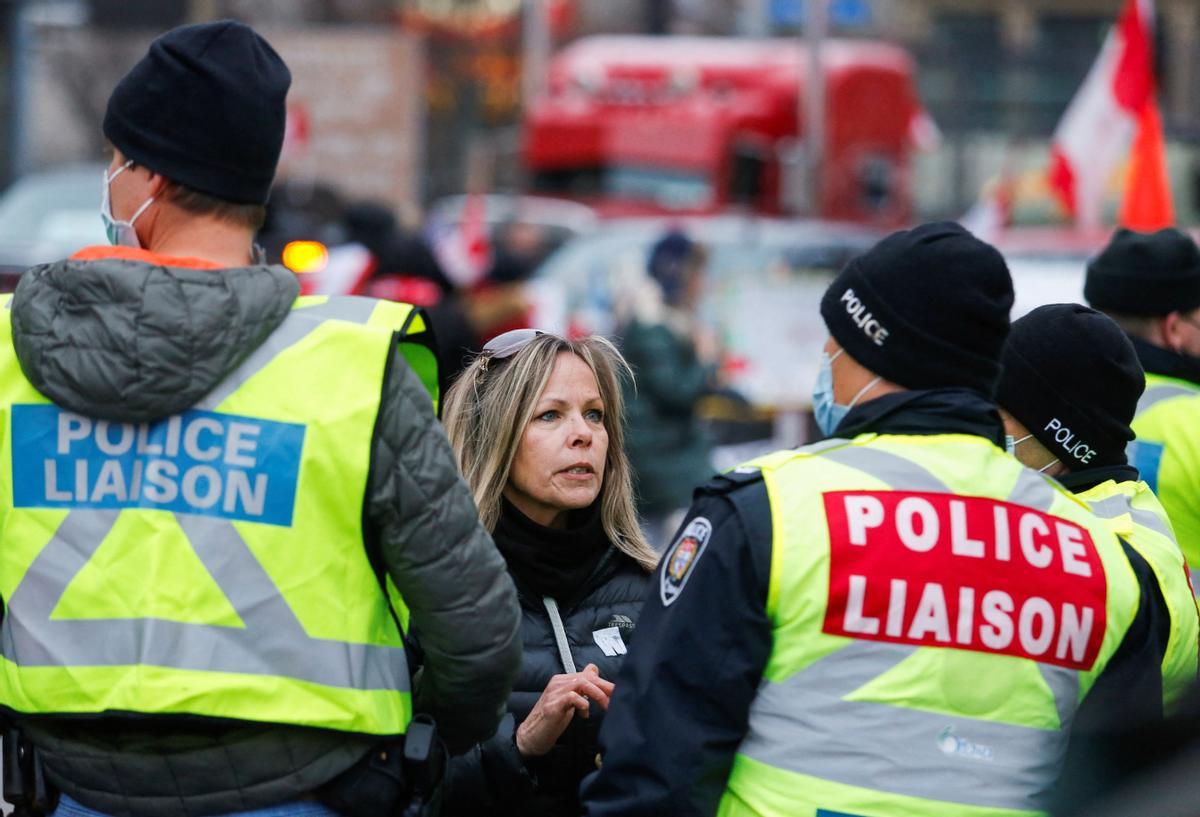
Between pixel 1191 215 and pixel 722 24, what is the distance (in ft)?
95.2

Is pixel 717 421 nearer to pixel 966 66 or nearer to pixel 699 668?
pixel 699 668

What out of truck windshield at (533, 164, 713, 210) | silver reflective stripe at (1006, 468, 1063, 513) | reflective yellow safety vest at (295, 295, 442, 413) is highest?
reflective yellow safety vest at (295, 295, 442, 413)

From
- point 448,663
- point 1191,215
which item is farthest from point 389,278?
point 1191,215

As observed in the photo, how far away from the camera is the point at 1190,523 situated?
189 inches

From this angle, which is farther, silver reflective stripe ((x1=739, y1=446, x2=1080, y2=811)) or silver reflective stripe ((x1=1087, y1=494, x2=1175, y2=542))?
silver reflective stripe ((x1=1087, y1=494, x2=1175, y2=542))

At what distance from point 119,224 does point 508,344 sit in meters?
1.25

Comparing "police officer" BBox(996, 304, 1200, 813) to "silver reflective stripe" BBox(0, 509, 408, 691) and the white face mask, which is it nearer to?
"silver reflective stripe" BBox(0, 509, 408, 691)

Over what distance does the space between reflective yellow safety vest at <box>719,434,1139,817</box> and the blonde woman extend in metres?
0.77

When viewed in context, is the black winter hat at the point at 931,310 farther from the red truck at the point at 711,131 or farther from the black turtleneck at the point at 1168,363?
the red truck at the point at 711,131

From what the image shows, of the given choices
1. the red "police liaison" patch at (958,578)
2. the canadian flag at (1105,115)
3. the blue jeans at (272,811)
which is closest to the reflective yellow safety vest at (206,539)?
the blue jeans at (272,811)

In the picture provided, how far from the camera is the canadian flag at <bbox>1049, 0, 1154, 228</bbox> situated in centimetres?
1012

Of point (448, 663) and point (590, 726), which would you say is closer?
point (448, 663)

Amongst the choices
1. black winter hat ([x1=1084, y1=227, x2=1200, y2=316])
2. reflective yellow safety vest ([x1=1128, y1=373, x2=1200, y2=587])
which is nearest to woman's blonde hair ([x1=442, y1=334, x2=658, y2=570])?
reflective yellow safety vest ([x1=1128, y1=373, x2=1200, y2=587])

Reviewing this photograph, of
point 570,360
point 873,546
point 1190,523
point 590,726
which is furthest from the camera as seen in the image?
point 1190,523
